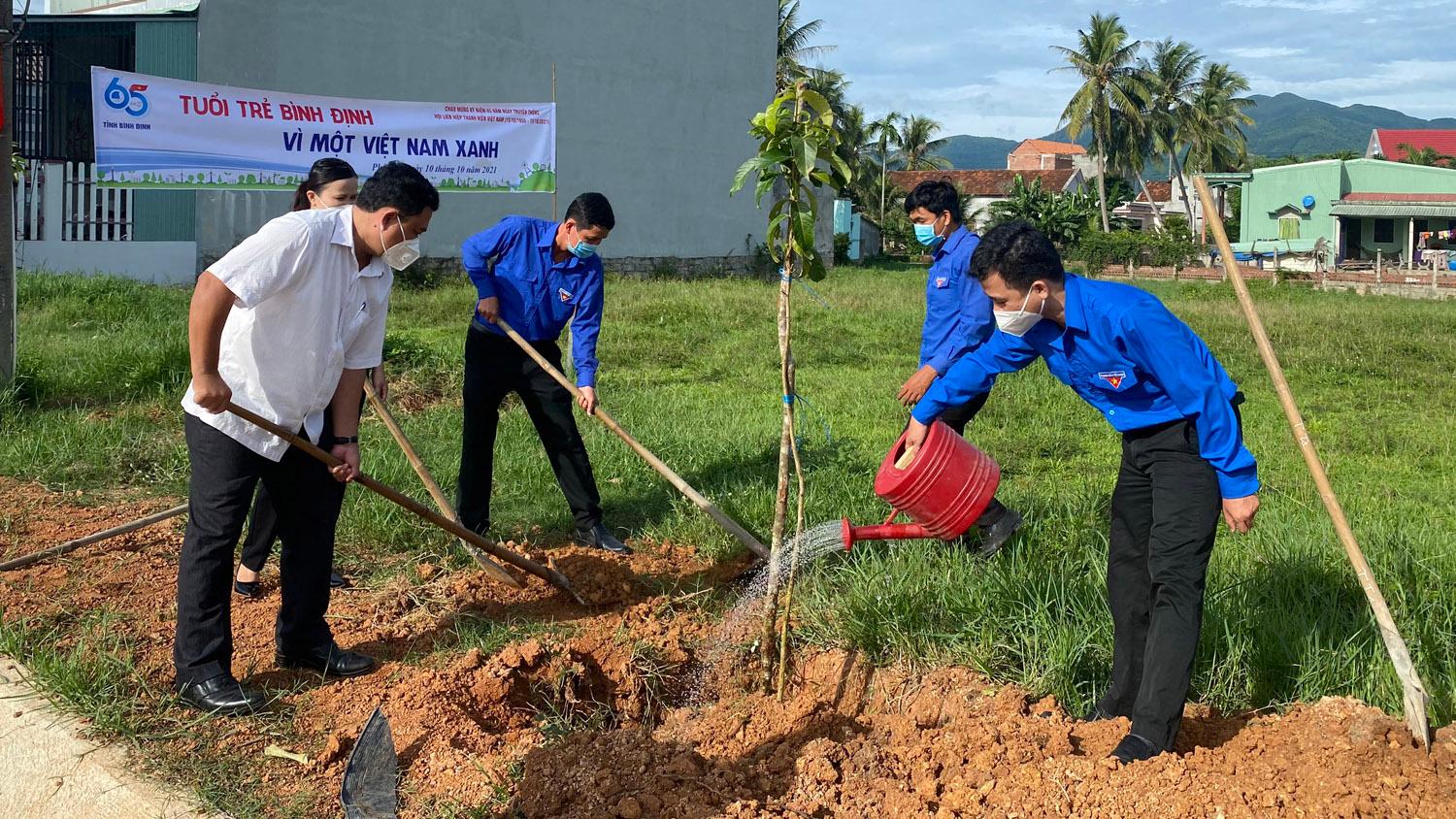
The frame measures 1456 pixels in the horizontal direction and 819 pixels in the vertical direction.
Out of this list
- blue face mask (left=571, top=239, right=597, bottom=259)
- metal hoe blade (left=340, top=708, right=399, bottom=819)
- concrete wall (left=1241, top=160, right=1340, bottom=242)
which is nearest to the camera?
metal hoe blade (left=340, top=708, right=399, bottom=819)

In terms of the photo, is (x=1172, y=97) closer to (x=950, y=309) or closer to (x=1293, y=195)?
(x=1293, y=195)

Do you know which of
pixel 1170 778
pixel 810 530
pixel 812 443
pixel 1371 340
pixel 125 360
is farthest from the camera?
pixel 1371 340

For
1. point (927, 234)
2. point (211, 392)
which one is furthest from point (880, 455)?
point (211, 392)

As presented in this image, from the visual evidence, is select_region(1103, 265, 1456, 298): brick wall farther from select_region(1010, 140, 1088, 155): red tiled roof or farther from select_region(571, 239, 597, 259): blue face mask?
select_region(1010, 140, 1088, 155): red tiled roof

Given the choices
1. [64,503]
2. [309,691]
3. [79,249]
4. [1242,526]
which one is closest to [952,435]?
[1242,526]

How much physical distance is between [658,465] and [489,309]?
3.75ft

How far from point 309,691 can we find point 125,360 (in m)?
5.56

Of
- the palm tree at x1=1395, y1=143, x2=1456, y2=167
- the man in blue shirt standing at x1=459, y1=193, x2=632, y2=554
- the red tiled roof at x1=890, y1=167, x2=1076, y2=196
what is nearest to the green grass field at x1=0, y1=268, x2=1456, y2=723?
the man in blue shirt standing at x1=459, y1=193, x2=632, y2=554

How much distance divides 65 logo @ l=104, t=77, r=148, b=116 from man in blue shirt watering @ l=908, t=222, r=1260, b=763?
976 centimetres

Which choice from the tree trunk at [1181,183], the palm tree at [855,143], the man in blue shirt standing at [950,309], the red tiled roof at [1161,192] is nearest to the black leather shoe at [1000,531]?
the man in blue shirt standing at [950,309]

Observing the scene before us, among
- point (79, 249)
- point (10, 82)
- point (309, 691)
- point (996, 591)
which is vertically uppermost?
point (10, 82)

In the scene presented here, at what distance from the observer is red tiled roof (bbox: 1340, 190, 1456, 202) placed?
40625 mm

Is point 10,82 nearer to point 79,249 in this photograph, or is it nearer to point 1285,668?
point 79,249

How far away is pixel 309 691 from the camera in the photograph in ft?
12.2
